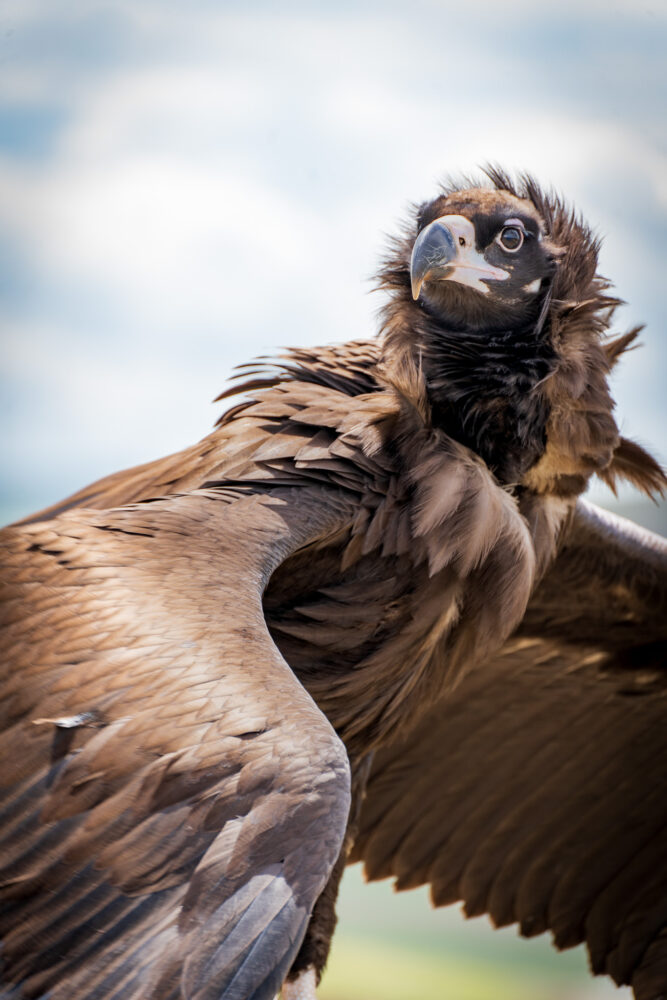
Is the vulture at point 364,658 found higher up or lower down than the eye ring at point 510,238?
lower down

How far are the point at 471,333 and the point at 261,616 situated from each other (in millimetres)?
828

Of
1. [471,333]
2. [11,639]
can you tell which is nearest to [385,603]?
[471,333]

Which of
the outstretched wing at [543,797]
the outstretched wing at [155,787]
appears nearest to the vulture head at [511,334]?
the outstretched wing at [155,787]

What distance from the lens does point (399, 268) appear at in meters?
2.89

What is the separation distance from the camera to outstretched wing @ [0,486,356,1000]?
1.89 metres

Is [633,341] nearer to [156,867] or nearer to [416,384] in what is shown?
[416,384]

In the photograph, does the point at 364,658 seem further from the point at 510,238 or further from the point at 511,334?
the point at 510,238

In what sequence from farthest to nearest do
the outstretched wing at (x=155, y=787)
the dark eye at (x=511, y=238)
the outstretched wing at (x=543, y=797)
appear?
the outstretched wing at (x=543, y=797), the dark eye at (x=511, y=238), the outstretched wing at (x=155, y=787)

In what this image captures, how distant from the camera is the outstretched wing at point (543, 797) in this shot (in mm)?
3873

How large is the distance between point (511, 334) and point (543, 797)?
5.51 ft

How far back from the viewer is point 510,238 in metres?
2.79

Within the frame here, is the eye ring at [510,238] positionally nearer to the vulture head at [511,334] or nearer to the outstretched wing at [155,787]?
the vulture head at [511,334]

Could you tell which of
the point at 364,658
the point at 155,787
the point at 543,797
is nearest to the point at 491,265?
the point at 364,658

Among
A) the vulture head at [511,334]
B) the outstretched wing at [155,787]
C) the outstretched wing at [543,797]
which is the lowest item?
the outstretched wing at [543,797]
